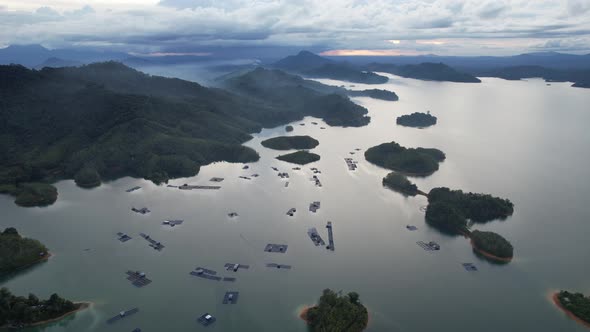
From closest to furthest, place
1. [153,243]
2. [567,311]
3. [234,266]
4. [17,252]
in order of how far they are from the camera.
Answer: [567,311]
[234,266]
[17,252]
[153,243]

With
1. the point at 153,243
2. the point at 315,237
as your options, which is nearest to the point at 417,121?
the point at 315,237

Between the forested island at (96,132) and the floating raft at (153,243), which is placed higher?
the forested island at (96,132)

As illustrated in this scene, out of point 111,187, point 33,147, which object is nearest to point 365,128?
Result: point 111,187

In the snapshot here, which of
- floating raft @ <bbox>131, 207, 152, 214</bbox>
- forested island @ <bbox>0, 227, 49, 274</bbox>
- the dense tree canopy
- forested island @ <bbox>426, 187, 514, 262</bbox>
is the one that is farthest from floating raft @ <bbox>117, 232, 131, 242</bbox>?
forested island @ <bbox>426, 187, 514, 262</bbox>

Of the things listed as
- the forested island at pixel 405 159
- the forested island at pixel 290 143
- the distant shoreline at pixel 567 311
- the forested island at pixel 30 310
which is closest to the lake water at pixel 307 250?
the distant shoreline at pixel 567 311

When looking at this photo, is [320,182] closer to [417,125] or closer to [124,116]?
[124,116]

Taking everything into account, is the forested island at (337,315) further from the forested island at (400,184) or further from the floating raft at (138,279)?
the forested island at (400,184)

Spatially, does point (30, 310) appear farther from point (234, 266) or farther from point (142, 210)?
point (142, 210)

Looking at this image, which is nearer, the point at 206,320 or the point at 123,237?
the point at 206,320
